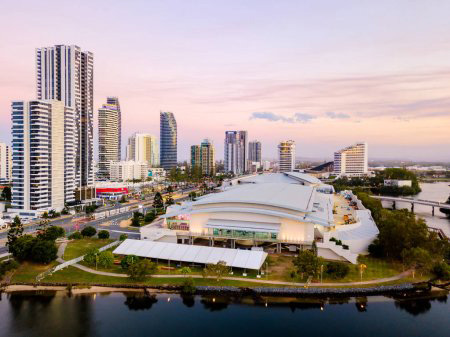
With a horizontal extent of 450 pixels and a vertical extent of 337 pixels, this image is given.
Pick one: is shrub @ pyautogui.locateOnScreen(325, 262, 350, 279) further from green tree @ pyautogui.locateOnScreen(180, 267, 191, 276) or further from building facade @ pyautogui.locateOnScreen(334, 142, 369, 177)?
building facade @ pyautogui.locateOnScreen(334, 142, 369, 177)

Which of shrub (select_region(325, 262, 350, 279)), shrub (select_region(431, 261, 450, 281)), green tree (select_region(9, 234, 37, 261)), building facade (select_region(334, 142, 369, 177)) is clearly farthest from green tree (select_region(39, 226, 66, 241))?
building facade (select_region(334, 142, 369, 177))

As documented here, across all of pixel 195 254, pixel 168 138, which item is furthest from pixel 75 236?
pixel 168 138

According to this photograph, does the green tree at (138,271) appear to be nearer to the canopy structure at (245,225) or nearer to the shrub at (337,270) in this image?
the canopy structure at (245,225)

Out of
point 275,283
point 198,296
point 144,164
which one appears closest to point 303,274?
point 275,283

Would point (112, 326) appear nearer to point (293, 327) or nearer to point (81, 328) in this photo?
point (81, 328)

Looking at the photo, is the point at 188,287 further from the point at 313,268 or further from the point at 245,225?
the point at 245,225

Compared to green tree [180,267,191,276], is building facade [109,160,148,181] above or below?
above

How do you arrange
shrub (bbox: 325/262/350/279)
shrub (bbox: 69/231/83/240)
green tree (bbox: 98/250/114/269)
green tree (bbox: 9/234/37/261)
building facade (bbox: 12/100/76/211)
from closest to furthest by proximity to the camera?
shrub (bbox: 325/262/350/279), green tree (bbox: 98/250/114/269), green tree (bbox: 9/234/37/261), shrub (bbox: 69/231/83/240), building facade (bbox: 12/100/76/211)

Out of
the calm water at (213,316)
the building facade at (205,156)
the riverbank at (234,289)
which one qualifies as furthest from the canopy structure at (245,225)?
the building facade at (205,156)
